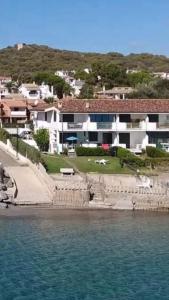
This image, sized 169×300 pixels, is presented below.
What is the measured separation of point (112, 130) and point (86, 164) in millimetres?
8983

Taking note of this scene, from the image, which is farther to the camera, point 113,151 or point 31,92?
point 31,92

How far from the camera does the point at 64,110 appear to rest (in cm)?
6519

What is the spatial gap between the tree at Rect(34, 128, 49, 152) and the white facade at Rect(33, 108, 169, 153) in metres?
1.41

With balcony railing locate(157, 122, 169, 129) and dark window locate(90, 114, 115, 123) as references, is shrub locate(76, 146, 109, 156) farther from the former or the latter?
balcony railing locate(157, 122, 169, 129)

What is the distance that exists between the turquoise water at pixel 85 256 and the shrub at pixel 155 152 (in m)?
13.3

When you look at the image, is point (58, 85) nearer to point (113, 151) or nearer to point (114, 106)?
point (114, 106)

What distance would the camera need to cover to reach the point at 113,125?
65000mm

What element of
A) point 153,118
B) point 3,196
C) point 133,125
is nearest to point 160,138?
point 153,118

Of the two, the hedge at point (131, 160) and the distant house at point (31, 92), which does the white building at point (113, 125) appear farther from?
the distant house at point (31, 92)

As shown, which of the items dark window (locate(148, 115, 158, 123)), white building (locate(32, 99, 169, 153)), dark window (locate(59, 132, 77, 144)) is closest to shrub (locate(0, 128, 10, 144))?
white building (locate(32, 99, 169, 153))

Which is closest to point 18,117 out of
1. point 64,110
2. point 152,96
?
point 152,96

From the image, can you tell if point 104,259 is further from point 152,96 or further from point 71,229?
point 152,96

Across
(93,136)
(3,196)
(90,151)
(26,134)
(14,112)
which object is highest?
(14,112)

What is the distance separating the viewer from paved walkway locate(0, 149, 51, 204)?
4806cm
